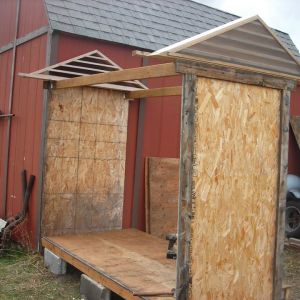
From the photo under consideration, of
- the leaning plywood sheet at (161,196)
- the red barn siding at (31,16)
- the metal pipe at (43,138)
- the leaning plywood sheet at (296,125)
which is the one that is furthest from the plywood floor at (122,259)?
the leaning plywood sheet at (296,125)

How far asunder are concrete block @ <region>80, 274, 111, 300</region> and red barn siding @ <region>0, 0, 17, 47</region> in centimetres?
516

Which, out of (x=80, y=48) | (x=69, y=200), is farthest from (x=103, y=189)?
(x=80, y=48)

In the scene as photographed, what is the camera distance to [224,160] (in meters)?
4.41

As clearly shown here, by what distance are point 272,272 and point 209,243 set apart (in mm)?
947

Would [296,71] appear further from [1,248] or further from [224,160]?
[1,248]

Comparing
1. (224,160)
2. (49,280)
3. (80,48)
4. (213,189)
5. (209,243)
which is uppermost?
(80,48)

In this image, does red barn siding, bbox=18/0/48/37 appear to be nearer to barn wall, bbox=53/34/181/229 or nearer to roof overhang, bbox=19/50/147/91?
barn wall, bbox=53/34/181/229

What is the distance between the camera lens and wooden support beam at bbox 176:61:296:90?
13.4 feet

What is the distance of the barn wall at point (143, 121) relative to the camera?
7.64 m

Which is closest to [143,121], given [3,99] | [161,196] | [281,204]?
[161,196]

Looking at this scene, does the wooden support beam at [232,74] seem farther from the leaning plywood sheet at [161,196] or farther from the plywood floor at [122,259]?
the leaning plywood sheet at [161,196]

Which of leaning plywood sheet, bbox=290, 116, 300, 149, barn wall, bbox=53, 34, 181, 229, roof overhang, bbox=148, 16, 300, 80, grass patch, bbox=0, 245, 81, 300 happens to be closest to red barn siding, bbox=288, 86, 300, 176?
leaning plywood sheet, bbox=290, 116, 300, 149

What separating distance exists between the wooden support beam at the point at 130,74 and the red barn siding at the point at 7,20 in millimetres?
2867

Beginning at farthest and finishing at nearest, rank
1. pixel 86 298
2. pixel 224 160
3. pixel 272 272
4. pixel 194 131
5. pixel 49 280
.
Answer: pixel 49 280 < pixel 86 298 < pixel 272 272 < pixel 224 160 < pixel 194 131
